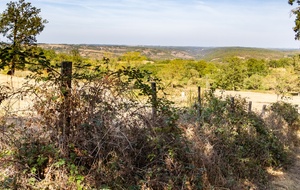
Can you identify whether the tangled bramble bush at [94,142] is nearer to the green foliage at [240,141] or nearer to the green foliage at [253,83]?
the green foliage at [240,141]

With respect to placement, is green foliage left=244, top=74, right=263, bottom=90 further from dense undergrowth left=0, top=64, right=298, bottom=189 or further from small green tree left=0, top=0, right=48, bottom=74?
dense undergrowth left=0, top=64, right=298, bottom=189

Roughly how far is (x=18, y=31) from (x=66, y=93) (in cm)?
1228

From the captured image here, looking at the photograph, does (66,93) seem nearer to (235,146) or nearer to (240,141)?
(235,146)

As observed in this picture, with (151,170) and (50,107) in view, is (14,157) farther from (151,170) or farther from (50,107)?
(151,170)

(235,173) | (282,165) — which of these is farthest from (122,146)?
(282,165)

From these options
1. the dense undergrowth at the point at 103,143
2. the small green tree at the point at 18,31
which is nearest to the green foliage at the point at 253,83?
the small green tree at the point at 18,31

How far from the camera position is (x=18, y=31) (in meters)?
13.7

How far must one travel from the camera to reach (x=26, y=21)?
1586cm

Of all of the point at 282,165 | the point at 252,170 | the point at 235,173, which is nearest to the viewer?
the point at 235,173

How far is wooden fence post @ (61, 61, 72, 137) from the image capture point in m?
3.13

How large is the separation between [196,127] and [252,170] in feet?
Result: 4.48

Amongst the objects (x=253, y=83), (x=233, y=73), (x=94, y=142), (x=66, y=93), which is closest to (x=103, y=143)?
(x=94, y=142)

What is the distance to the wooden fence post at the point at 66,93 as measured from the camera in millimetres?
3131

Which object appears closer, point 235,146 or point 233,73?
point 235,146
